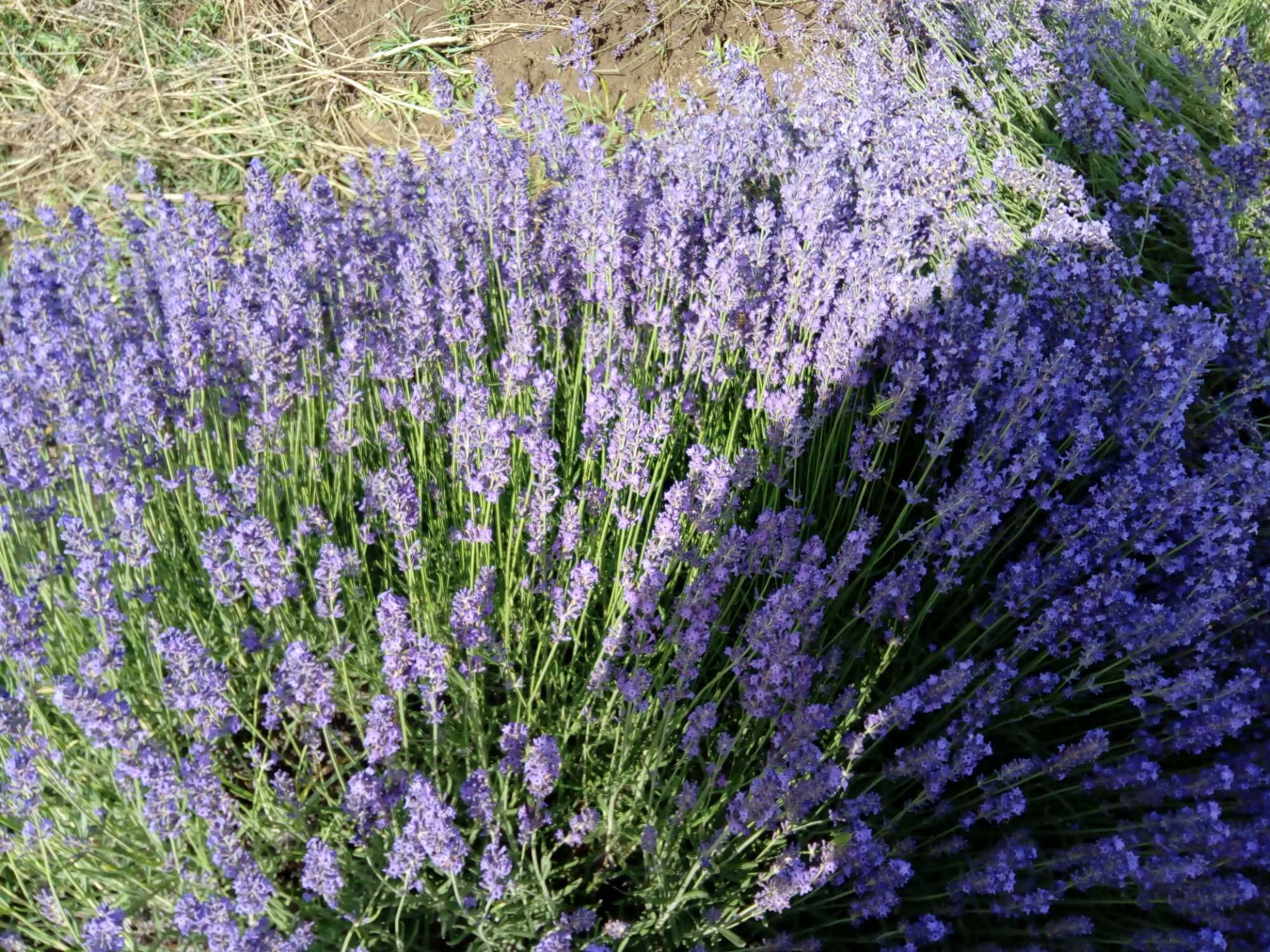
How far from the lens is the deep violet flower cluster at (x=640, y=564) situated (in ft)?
5.64

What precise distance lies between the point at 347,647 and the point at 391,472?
362mm

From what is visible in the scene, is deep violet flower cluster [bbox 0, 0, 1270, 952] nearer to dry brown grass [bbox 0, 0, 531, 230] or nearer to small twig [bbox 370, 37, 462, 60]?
dry brown grass [bbox 0, 0, 531, 230]

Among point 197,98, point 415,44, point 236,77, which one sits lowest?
A: point 197,98

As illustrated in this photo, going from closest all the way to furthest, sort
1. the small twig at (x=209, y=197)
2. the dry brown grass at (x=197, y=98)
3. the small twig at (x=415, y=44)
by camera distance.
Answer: the small twig at (x=209, y=197), the dry brown grass at (x=197, y=98), the small twig at (x=415, y=44)

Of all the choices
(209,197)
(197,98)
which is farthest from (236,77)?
(209,197)

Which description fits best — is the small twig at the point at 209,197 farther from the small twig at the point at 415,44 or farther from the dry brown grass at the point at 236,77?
the small twig at the point at 415,44

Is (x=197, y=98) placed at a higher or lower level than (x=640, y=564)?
lower

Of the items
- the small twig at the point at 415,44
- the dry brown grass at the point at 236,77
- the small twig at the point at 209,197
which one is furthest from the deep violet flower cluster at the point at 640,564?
the small twig at the point at 415,44

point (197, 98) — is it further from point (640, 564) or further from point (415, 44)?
point (640, 564)

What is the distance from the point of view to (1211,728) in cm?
213

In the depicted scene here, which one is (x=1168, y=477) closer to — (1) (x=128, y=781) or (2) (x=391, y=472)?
(2) (x=391, y=472)

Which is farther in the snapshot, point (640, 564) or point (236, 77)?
point (236, 77)

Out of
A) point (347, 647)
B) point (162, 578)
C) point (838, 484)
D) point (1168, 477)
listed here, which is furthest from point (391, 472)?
point (1168, 477)

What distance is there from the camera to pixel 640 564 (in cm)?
192
